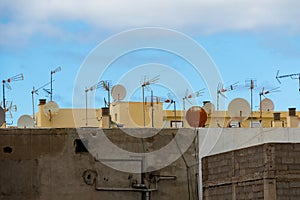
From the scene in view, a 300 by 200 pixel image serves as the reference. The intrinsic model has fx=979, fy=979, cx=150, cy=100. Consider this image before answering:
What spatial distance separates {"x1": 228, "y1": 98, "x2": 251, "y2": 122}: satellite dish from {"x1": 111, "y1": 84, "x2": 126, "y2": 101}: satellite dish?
4023 mm

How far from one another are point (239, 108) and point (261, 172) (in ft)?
39.7

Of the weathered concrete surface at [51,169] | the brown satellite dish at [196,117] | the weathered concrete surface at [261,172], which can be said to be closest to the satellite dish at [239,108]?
the brown satellite dish at [196,117]

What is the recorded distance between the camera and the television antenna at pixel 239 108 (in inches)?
1334

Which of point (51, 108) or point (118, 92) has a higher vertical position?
point (118, 92)

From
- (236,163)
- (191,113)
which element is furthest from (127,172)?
(236,163)

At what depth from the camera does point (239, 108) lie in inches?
1340

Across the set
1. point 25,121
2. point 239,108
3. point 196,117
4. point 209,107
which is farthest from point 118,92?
point 209,107

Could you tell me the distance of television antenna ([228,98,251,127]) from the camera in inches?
1334

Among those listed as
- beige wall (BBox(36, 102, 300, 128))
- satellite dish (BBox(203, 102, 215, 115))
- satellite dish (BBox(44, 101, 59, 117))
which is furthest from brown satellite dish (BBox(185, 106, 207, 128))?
satellite dish (BBox(44, 101, 59, 117))

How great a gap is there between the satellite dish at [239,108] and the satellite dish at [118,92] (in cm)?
402

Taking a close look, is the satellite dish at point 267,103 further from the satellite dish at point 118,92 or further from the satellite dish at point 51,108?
the satellite dish at point 51,108

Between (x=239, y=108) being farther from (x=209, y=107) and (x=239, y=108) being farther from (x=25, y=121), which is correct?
(x=25, y=121)

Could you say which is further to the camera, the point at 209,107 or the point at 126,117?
the point at 126,117

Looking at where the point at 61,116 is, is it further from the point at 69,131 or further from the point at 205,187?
the point at 205,187
